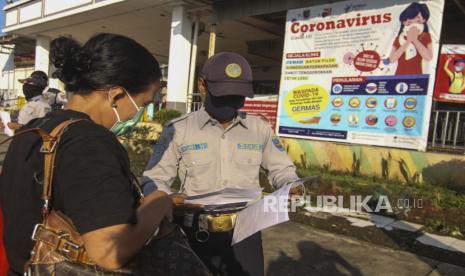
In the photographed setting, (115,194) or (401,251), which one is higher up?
(115,194)

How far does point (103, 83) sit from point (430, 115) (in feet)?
19.4

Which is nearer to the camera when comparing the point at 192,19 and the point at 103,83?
the point at 103,83

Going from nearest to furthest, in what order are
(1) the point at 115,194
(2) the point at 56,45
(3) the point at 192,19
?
(1) the point at 115,194 → (2) the point at 56,45 → (3) the point at 192,19

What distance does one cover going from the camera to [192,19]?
35.5 ft

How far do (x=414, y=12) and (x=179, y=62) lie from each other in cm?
638

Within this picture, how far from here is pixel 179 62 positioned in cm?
1068

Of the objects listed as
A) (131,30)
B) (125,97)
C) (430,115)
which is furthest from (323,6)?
(131,30)

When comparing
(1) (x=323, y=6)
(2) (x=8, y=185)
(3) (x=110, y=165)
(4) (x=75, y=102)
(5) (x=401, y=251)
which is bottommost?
(5) (x=401, y=251)

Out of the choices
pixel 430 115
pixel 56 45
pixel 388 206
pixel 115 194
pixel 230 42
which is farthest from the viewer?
pixel 230 42

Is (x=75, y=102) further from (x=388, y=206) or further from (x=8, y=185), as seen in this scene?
(x=388, y=206)

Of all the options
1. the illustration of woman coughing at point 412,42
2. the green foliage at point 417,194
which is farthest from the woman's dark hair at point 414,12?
the green foliage at point 417,194

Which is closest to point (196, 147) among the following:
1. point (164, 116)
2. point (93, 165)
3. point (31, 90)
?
point (93, 165)

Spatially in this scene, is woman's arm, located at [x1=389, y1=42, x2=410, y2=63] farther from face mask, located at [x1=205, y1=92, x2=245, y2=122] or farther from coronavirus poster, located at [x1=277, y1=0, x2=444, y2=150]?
face mask, located at [x1=205, y1=92, x2=245, y2=122]

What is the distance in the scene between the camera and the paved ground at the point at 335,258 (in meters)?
3.29
